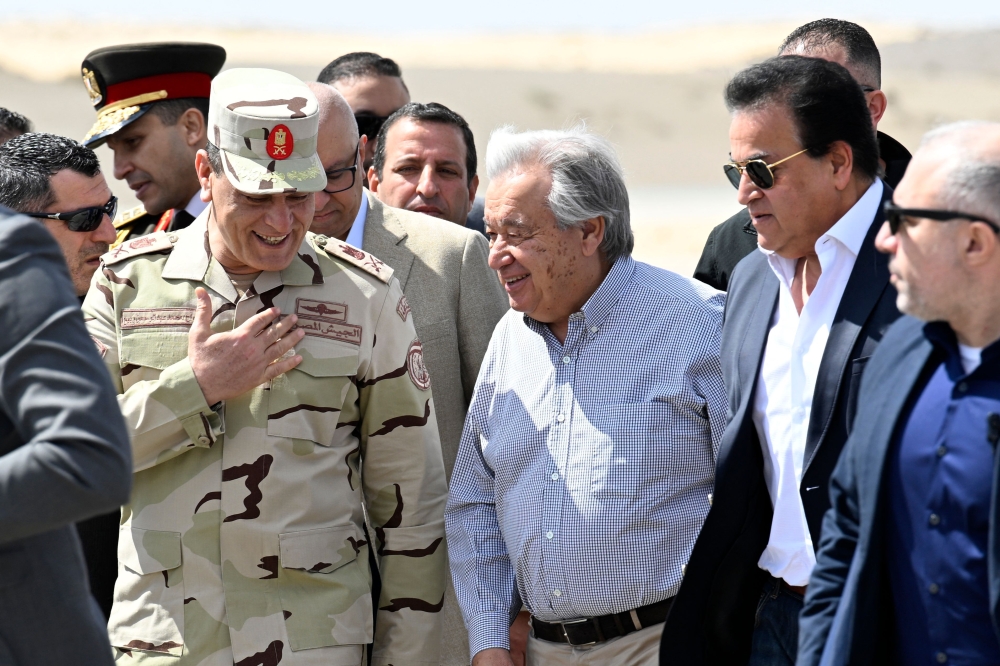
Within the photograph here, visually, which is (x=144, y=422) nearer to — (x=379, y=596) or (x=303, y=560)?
(x=303, y=560)

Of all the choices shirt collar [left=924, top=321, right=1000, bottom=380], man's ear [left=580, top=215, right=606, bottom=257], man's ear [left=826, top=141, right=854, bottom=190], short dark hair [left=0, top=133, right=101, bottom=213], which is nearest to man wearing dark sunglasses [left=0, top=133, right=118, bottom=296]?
short dark hair [left=0, top=133, right=101, bottom=213]

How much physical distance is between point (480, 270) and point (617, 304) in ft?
2.55

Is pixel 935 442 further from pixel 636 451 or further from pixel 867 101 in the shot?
pixel 867 101

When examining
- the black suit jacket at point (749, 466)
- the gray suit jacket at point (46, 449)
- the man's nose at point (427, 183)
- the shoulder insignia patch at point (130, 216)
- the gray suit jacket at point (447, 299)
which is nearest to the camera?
the gray suit jacket at point (46, 449)

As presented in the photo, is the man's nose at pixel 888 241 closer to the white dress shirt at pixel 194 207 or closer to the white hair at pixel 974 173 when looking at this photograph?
the white hair at pixel 974 173

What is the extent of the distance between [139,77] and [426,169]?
141 centimetres

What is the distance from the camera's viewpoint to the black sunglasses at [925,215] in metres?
2.28

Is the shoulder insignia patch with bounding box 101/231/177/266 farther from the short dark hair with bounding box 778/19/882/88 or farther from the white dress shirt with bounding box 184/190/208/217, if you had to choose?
A: the short dark hair with bounding box 778/19/882/88

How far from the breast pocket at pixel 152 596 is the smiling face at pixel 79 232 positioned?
3.73 feet

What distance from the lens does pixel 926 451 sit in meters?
2.35

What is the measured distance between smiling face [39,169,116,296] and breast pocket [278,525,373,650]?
134 cm

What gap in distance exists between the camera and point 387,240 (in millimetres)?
4172

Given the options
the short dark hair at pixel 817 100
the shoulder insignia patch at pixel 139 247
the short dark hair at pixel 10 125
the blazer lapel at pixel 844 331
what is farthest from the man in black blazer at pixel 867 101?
the short dark hair at pixel 10 125

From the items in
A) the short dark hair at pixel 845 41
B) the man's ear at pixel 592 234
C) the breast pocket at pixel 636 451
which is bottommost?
the breast pocket at pixel 636 451
